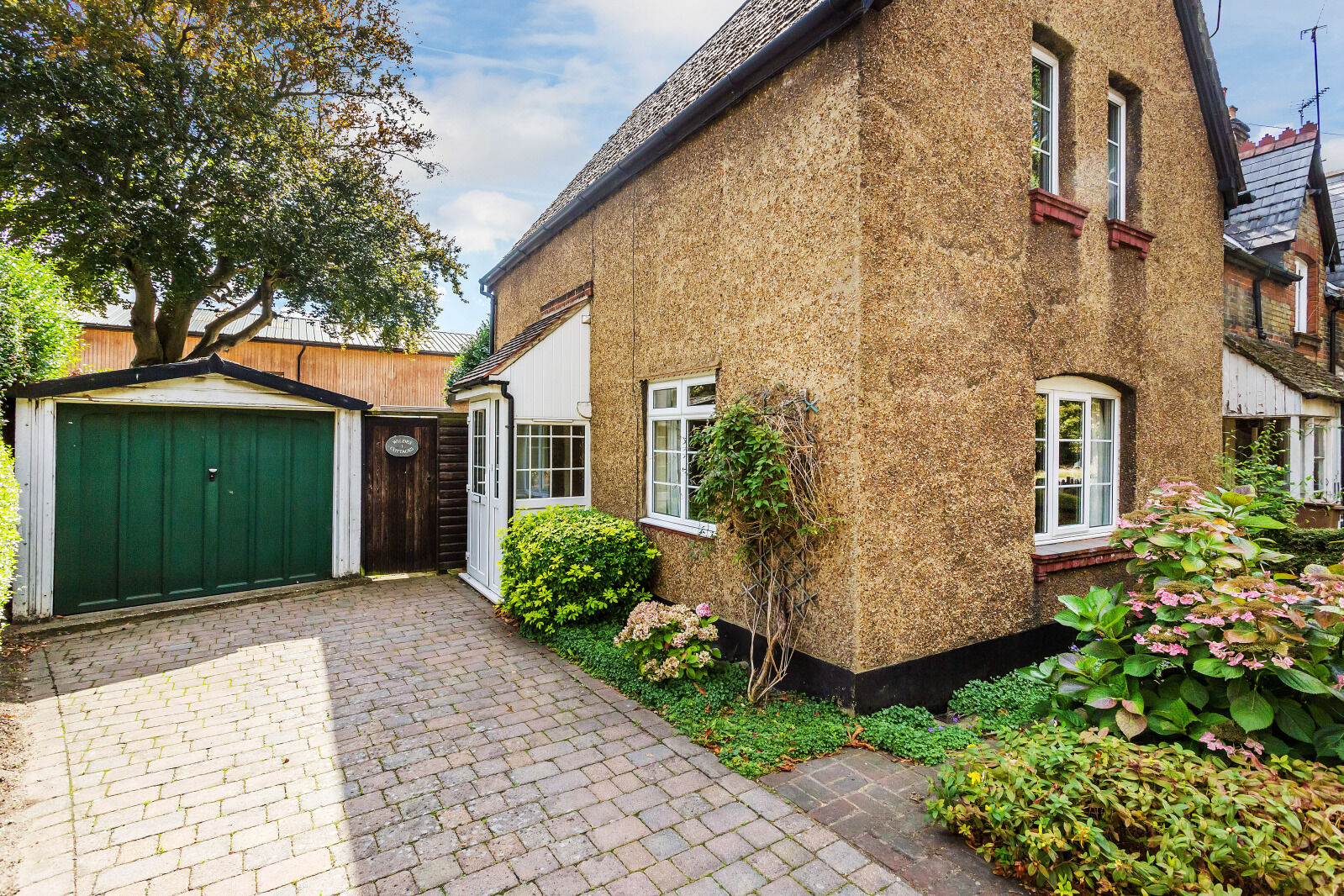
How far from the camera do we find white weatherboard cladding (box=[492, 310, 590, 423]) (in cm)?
733

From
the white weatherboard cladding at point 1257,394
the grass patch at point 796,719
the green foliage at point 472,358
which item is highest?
the green foliage at point 472,358

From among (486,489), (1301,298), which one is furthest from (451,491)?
(1301,298)

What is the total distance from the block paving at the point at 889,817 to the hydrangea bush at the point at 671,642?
4.23 feet

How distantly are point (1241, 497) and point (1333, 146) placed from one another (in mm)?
13881

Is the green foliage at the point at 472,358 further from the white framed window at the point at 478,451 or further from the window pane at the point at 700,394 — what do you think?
the window pane at the point at 700,394

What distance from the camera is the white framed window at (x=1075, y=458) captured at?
18.3 feet

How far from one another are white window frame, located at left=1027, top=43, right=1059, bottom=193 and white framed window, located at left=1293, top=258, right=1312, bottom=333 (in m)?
9.26

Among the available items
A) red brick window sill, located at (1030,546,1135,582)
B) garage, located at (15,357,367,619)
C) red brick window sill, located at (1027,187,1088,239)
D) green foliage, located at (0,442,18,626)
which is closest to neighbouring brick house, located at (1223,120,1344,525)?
red brick window sill, located at (1030,546,1135,582)

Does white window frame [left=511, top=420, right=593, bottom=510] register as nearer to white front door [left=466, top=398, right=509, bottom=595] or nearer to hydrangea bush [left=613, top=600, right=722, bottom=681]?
white front door [left=466, top=398, right=509, bottom=595]

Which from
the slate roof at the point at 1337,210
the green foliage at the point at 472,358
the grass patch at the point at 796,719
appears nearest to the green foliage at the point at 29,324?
the grass patch at the point at 796,719

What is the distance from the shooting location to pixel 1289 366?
8.95m

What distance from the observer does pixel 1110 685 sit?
329 centimetres

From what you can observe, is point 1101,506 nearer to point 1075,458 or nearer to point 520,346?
point 1075,458

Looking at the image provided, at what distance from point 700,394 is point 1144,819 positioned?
Answer: 4.34m
